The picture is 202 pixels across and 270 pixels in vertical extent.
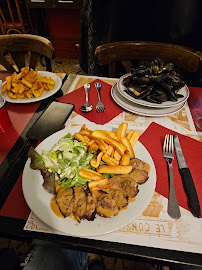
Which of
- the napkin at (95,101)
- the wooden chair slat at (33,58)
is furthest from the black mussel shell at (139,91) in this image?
the wooden chair slat at (33,58)

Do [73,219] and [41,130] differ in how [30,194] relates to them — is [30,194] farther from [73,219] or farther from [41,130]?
[41,130]

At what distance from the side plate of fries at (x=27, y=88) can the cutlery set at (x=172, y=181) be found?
32.6 inches

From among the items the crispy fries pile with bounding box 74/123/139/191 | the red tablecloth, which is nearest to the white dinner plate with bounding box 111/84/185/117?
the red tablecloth

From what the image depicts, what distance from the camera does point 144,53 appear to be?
71.4 inches

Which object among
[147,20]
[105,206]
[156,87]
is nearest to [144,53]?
[156,87]

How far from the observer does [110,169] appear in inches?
31.1

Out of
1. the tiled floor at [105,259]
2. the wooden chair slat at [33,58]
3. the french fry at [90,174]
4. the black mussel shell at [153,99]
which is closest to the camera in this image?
the french fry at [90,174]

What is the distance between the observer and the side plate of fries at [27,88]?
51.5 inches

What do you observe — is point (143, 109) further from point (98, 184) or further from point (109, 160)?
point (98, 184)

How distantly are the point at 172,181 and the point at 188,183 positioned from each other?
7 centimetres

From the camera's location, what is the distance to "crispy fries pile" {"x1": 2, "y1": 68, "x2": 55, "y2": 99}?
4.30 feet

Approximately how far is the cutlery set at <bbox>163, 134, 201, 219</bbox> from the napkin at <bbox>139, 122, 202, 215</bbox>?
17 mm

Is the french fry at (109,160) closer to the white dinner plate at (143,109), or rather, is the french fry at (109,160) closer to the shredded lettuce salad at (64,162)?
the shredded lettuce salad at (64,162)

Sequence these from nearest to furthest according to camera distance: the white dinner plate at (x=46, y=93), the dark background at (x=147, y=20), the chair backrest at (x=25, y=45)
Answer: the white dinner plate at (x=46, y=93)
the chair backrest at (x=25, y=45)
the dark background at (x=147, y=20)
